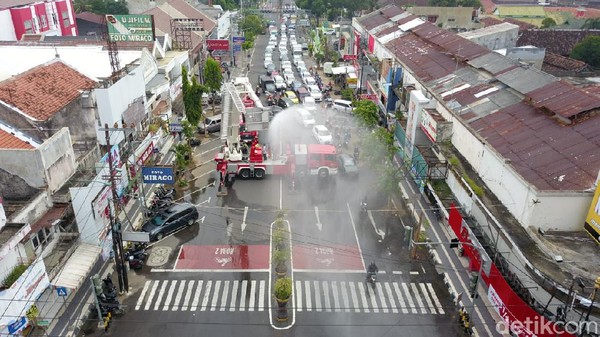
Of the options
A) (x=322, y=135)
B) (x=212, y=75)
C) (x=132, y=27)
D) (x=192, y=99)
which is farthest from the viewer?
(x=212, y=75)

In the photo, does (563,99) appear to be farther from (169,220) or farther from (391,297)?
(169,220)

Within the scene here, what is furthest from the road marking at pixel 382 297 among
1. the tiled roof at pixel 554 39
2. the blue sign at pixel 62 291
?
the tiled roof at pixel 554 39

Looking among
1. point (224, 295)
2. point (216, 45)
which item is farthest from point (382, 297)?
point (216, 45)

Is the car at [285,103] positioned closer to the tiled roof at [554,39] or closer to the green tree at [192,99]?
the green tree at [192,99]

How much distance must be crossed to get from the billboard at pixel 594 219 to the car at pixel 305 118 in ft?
99.9

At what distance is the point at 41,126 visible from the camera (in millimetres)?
27203

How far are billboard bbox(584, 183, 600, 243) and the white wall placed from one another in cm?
2997

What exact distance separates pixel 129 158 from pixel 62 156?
7.78 metres

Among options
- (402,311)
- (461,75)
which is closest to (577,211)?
(402,311)

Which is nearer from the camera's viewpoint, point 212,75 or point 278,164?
point 278,164

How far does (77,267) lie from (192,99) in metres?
24.2

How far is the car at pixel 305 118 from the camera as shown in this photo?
47597mm

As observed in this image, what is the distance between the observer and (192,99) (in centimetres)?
4384

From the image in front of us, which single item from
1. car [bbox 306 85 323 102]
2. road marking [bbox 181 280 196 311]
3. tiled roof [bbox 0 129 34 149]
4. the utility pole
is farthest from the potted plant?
car [bbox 306 85 323 102]
